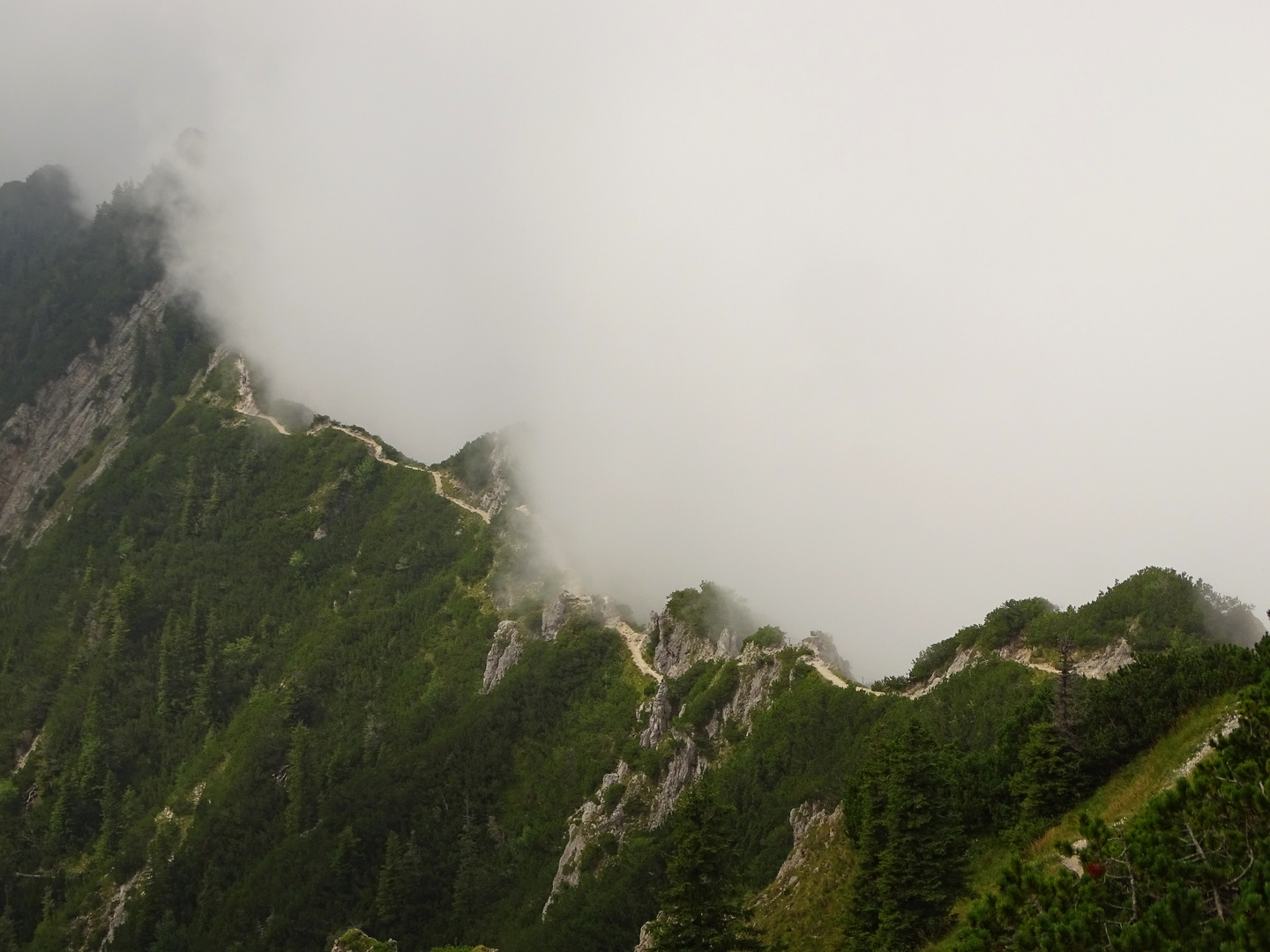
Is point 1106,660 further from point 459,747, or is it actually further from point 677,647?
point 459,747

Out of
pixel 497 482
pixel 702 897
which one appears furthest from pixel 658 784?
pixel 497 482

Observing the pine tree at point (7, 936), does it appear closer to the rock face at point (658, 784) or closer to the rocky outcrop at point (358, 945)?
the rock face at point (658, 784)

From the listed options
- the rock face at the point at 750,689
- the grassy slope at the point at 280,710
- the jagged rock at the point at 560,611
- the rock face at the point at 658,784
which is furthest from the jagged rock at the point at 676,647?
the jagged rock at the point at 560,611

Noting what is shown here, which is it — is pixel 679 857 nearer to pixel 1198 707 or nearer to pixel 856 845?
pixel 856 845

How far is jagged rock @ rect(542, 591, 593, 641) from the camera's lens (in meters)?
113

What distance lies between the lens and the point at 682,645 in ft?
321

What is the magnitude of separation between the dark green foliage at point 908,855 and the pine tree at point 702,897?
15.5 ft

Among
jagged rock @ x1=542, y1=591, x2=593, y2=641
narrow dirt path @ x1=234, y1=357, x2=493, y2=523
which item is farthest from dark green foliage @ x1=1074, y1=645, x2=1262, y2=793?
narrow dirt path @ x1=234, y1=357, x2=493, y2=523

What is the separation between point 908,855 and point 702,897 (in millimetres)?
7580

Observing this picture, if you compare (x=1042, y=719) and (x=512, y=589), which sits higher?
(x=512, y=589)

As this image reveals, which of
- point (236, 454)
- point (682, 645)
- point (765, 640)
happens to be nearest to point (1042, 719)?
point (765, 640)

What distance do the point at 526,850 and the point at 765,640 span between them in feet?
107

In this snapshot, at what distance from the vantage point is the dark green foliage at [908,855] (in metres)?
31.9

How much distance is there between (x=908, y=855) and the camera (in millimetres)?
32406
